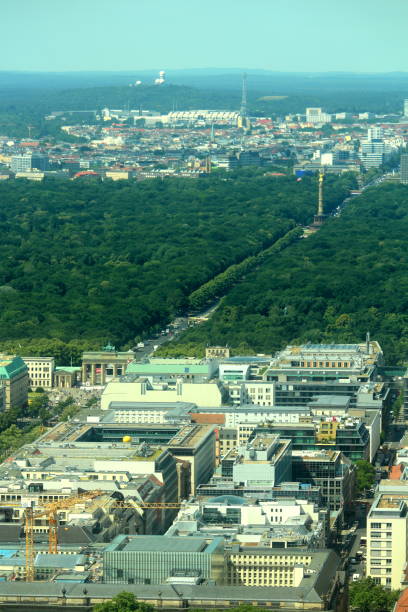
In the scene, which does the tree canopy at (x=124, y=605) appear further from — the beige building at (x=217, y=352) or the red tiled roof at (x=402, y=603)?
the beige building at (x=217, y=352)

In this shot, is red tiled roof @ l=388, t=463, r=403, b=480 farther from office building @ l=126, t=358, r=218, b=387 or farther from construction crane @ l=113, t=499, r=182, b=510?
office building @ l=126, t=358, r=218, b=387

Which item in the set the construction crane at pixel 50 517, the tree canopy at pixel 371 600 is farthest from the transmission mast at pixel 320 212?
the tree canopy at pixel 371 600

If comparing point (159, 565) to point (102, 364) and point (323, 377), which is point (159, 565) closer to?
point (323, 377)

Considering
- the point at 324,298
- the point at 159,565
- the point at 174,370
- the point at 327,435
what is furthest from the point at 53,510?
the point at 324,298

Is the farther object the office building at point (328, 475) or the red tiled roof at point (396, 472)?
the red tiled roof at point (396, 472)

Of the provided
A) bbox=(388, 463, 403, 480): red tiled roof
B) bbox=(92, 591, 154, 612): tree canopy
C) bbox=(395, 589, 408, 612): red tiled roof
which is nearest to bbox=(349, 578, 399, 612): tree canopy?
bbox=(395, 589, 408, 612): red tiled roof

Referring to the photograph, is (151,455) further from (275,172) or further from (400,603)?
(275,172)

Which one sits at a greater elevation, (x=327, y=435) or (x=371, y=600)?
(x=371, y=600)
